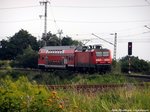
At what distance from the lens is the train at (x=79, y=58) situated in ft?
144

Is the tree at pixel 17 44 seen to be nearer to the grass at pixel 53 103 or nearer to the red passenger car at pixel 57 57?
the red passenger car at pixel 57 57

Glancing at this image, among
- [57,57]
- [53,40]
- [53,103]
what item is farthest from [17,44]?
[53,103]

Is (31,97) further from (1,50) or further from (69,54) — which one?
(1,50)

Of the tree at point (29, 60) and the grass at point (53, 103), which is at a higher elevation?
the tree at point (29, 60)

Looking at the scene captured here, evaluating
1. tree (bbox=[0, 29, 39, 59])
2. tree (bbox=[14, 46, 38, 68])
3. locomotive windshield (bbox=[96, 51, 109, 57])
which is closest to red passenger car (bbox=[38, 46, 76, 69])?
locomotive windshield (bbox=[96, 51, 109, 57])

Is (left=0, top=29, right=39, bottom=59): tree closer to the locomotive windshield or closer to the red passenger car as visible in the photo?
the red passenger car

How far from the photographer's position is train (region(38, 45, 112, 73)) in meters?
43.8

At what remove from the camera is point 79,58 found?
4544 centimetres

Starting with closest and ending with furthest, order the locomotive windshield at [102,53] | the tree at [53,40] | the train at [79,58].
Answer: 1. the train at [79,58]
2. the locomotive windshield at [102,53]
3. the tree at [53,40]

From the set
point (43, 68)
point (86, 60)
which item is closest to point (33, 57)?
point (43, 68)

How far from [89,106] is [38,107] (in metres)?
1.26

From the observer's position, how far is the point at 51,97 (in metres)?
9.30

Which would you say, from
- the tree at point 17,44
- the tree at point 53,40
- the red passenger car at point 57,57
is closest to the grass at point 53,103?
the red passenger car at point 57,57

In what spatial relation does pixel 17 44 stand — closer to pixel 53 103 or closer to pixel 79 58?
pixel 79 58
